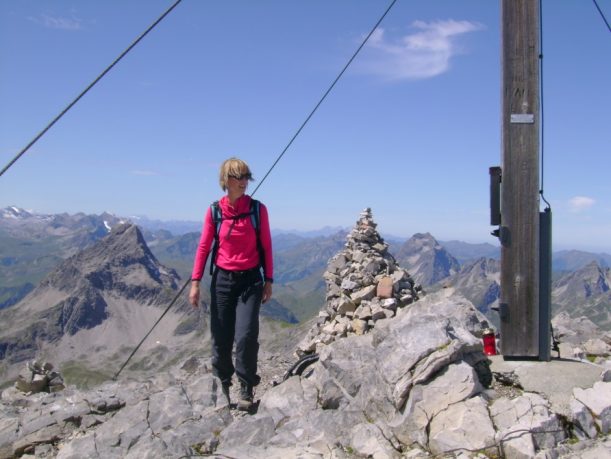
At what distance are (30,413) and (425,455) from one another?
29.3 feet

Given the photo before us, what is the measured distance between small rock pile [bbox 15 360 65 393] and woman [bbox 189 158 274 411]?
9173mm

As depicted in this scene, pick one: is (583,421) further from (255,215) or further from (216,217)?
(216,217)

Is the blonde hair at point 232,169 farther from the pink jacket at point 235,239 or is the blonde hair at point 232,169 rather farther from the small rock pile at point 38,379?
A: the small rock pile at point 38,379

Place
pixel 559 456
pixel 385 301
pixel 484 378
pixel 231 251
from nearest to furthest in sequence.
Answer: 1. pixel 559 456
2. pixel 484 378
3. pixel 231 251
4. pixel 385 301

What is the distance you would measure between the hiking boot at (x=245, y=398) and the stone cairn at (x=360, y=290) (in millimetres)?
4941

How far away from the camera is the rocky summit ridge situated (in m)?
6.89

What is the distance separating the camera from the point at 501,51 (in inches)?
358

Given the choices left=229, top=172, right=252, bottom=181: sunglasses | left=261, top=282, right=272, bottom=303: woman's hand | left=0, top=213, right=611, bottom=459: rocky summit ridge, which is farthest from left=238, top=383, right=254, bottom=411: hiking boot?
left=229, top=172, right=252, bottom=181: sunglasses

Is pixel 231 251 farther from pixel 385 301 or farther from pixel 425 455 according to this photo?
pixel 385 301

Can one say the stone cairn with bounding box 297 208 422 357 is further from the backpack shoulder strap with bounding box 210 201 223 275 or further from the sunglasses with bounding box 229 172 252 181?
the sunglasses with bounding box 229 172 252 181

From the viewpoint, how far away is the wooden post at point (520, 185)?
349 inches

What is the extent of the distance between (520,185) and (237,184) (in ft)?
16.4

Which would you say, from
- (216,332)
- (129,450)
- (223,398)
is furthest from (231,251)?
(129,450)

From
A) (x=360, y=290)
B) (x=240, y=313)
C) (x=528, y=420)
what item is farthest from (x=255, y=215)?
(x=360, y=290)
